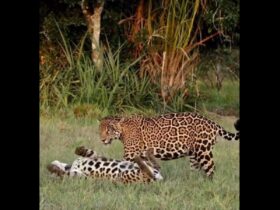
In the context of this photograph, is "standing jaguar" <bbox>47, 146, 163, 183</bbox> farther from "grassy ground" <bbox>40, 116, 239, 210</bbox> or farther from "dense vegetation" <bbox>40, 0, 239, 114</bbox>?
"dense vegetation" <bbox>40, 0, 239, 114</bbox>

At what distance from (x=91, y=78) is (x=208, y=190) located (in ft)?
5.75

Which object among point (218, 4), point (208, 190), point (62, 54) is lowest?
point (208, 190)

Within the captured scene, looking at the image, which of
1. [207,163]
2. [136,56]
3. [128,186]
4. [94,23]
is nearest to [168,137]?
[207,163]

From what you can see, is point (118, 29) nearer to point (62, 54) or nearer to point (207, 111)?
point (62, 54)

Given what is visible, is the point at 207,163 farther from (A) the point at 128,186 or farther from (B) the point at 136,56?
(B) the point at 136,56

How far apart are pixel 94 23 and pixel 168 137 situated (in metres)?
1.80

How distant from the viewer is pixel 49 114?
4.39 m

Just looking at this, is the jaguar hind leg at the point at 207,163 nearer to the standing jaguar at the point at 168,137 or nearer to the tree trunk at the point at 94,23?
the standing jaguar at the point at 168,137

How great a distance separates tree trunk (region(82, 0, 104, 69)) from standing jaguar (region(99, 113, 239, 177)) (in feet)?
4.93

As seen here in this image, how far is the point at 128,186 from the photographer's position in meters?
3.51
